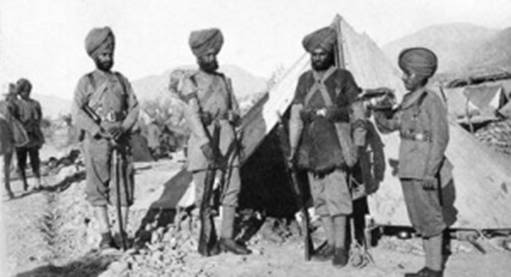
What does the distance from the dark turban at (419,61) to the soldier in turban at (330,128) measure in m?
0.52

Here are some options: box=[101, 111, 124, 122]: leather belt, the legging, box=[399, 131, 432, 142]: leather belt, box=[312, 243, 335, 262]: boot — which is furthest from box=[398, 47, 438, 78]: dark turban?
the legging

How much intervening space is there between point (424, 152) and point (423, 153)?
0.01 m

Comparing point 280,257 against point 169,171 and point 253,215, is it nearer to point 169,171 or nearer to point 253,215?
point 253,215

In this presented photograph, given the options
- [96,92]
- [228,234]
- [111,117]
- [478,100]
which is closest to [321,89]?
[228,234]

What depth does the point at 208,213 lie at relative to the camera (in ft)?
16.0

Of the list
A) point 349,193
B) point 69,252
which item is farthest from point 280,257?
point 69,252

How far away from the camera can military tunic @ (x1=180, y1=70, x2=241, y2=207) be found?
4.79 meters

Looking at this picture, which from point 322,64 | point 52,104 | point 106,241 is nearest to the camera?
point 322,64

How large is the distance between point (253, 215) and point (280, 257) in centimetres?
125

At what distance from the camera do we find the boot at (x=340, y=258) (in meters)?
4.50

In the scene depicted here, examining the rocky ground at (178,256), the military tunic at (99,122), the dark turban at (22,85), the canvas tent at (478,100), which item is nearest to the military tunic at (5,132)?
the dark turban at (22,85)

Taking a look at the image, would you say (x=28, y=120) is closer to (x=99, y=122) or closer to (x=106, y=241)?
(x=99, y=122)

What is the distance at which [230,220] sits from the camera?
4.98 meters

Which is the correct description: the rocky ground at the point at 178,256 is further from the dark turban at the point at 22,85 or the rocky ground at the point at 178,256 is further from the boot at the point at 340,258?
the dark turban at the point at 22,85
